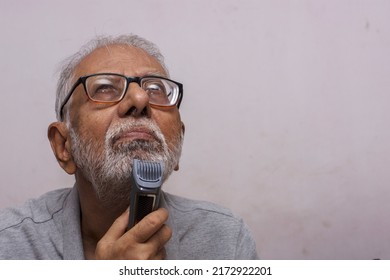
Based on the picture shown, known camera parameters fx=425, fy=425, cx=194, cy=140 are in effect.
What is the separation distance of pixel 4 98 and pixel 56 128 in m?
0.42

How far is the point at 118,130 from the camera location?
2.51ft

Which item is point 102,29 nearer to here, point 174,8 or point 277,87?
point 174,8

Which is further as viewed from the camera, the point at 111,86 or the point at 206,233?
the point at 206,233

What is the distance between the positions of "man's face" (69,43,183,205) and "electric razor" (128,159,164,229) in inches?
4.4

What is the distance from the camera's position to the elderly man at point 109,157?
0.78m

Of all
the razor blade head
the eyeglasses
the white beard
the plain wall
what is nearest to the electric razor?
the razor blade head

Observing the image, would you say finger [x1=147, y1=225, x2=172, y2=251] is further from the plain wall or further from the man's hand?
the plain wall

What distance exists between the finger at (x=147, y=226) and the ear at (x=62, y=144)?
32 cm

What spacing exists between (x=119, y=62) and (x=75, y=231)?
13.8 inches

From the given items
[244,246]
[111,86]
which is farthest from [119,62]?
[244,246]

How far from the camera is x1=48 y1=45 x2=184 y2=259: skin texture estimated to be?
63 centimetres

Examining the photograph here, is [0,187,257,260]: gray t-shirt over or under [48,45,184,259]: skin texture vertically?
under

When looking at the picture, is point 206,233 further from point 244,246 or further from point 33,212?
point 33,212

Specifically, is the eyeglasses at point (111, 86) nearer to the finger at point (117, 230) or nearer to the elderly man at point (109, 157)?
the elderly man at point (109, 157)
